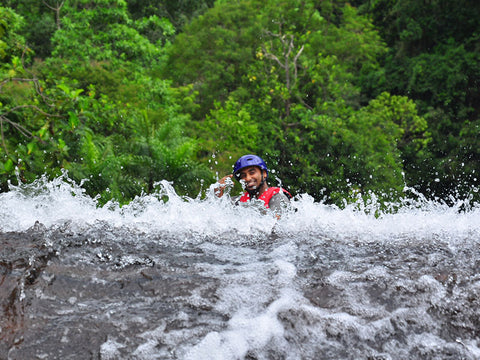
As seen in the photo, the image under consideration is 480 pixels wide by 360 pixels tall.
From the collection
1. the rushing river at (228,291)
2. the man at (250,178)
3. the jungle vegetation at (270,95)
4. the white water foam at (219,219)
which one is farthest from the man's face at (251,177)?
the jungle vegetation at (270,95)

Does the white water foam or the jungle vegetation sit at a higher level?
the jungle vegetation

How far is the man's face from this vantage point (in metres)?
5.61

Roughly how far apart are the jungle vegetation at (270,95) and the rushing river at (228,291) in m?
2.31

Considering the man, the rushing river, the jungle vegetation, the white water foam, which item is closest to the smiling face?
the man

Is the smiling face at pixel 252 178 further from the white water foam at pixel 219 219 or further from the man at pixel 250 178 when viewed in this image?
the white water foam at pixel 219 219

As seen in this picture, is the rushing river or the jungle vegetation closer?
the rushing river

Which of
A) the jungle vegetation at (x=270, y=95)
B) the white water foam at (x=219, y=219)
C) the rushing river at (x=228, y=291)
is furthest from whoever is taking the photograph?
the jungle vegetation at (x=270, y=95)

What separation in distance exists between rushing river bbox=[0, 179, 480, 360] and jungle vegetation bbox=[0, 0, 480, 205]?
231cm

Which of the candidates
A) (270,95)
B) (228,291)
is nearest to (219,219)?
(228,291)

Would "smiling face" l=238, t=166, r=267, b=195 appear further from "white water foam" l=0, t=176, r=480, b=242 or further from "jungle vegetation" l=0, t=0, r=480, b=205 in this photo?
"jungle vegetation" l=0, t=0, r=480, b=205

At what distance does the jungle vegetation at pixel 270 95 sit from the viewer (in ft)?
29.5

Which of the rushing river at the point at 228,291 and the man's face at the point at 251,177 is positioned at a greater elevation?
the man's face at the point at 251,177

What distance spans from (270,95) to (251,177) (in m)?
9.81

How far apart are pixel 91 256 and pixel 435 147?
15443 mm
